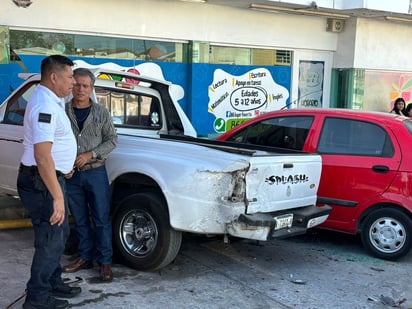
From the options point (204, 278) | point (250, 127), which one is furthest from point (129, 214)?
point (250, 127)

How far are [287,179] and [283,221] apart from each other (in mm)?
398

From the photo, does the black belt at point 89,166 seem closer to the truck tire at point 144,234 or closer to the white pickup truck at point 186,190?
the white pickup truck at point 186,190

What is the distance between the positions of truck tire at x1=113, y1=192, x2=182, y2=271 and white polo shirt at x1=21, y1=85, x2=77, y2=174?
3.59ft

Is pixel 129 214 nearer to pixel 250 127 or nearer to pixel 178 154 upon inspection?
pixel 178 154

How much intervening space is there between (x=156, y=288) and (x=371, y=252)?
102 inches

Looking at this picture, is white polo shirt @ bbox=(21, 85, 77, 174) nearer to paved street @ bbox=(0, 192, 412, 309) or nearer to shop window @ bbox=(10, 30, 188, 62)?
paved street @ bbox=(0, 192, 412, 309)

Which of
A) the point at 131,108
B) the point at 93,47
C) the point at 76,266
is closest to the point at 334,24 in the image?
the point at 93,47

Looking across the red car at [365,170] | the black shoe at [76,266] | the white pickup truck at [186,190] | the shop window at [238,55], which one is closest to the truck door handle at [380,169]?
the red car at [365,170]

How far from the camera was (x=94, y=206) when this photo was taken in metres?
4.74

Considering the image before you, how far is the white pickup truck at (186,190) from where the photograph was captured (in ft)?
14.8

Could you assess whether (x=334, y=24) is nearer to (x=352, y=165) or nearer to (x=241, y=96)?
(x=241, y=96)

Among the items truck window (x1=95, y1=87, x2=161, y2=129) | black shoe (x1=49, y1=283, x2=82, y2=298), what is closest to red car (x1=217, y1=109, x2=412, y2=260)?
truck window (x1=95, y1=87, x2=161, y2=129)

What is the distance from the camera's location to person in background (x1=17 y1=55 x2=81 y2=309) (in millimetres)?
3596

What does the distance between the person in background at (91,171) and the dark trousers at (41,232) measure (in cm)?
76
